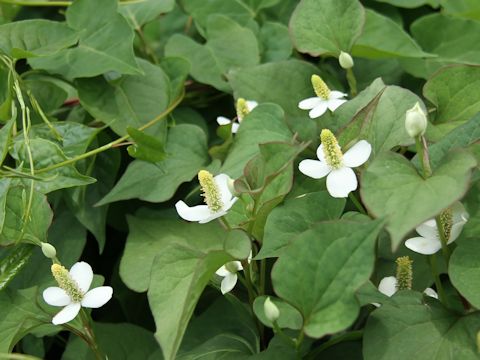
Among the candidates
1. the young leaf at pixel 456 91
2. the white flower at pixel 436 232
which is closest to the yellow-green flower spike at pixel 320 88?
the young leaf at pixel 456 91

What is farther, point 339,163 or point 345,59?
point 345,59

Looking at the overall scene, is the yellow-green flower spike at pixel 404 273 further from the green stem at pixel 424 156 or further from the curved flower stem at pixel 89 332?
the curved flower stem at pixel 89 332

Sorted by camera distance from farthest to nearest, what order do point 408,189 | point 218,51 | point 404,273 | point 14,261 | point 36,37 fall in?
point 218,51 → point 36,37 → point 14,261 → point 404,273 → point 408,189

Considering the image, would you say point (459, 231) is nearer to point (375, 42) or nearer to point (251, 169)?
point (251, 169)

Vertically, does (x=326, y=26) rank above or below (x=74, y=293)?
above

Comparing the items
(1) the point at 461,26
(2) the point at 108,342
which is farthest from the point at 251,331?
(1) the point at 461,26

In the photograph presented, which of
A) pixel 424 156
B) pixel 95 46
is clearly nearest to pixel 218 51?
pixel 95 46

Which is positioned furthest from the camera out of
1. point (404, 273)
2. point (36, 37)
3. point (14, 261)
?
point (36, 37)

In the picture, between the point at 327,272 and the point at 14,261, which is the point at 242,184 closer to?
the point at 327,272
